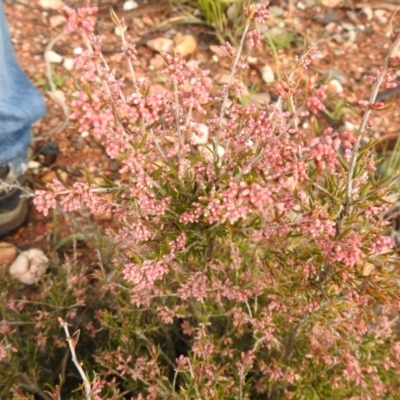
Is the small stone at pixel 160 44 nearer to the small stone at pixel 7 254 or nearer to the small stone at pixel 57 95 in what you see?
the small stone at pixel 57 95

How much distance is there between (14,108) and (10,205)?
1.82 feet

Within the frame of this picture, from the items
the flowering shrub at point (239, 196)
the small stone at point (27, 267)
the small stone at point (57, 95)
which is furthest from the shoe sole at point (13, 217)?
the flowering shrub at point (239, 196)

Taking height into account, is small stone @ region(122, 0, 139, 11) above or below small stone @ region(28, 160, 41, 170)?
above

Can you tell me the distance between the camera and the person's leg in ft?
8.71

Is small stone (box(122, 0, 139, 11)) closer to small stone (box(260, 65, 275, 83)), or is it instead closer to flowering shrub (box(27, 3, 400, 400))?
small stone (box(260, 65, 275, 83))

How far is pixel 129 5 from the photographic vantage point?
4.15 meters

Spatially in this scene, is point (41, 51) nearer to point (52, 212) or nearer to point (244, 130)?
point (52, 212)

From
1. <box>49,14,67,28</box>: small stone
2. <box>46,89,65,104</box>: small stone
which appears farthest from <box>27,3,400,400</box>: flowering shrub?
<box>49,14,67,28</box>: small stone

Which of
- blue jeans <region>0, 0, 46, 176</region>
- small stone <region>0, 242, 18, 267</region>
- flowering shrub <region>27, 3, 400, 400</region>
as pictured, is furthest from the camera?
small stone <region>0, 242, 18, 267</region>

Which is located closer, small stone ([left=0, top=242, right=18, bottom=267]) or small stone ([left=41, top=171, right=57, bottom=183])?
small stone ([left=0, top=242, right=18, bottom=267])

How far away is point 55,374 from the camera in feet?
7.11

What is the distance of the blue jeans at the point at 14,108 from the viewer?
8.67ft

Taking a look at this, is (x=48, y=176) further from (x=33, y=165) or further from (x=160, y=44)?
(x=160, y=44)

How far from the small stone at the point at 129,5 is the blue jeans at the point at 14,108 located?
1547mm
